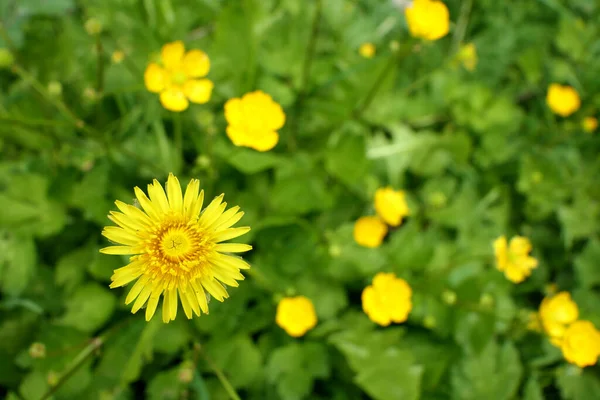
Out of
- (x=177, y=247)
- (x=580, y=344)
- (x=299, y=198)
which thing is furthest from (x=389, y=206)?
(x=177, y=247)

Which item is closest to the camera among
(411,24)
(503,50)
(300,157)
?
(411,24)

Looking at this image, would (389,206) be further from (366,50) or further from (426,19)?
(366,50)

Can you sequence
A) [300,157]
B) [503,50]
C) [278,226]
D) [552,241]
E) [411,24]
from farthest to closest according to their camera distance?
[503,50], [552,241], [300,157], [278,226], [411,24]

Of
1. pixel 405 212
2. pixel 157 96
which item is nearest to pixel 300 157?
pixel 405 212

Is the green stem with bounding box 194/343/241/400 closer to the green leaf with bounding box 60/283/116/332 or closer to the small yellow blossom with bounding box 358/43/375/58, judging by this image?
the green leaf with bounding box 60/283/116/332

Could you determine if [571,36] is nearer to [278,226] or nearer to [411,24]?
[411,24]

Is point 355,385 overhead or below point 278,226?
below

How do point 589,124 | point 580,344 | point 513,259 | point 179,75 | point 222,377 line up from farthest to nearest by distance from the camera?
point 589,124, point 513,259, point 580,344, point 179,75, point 222,377
